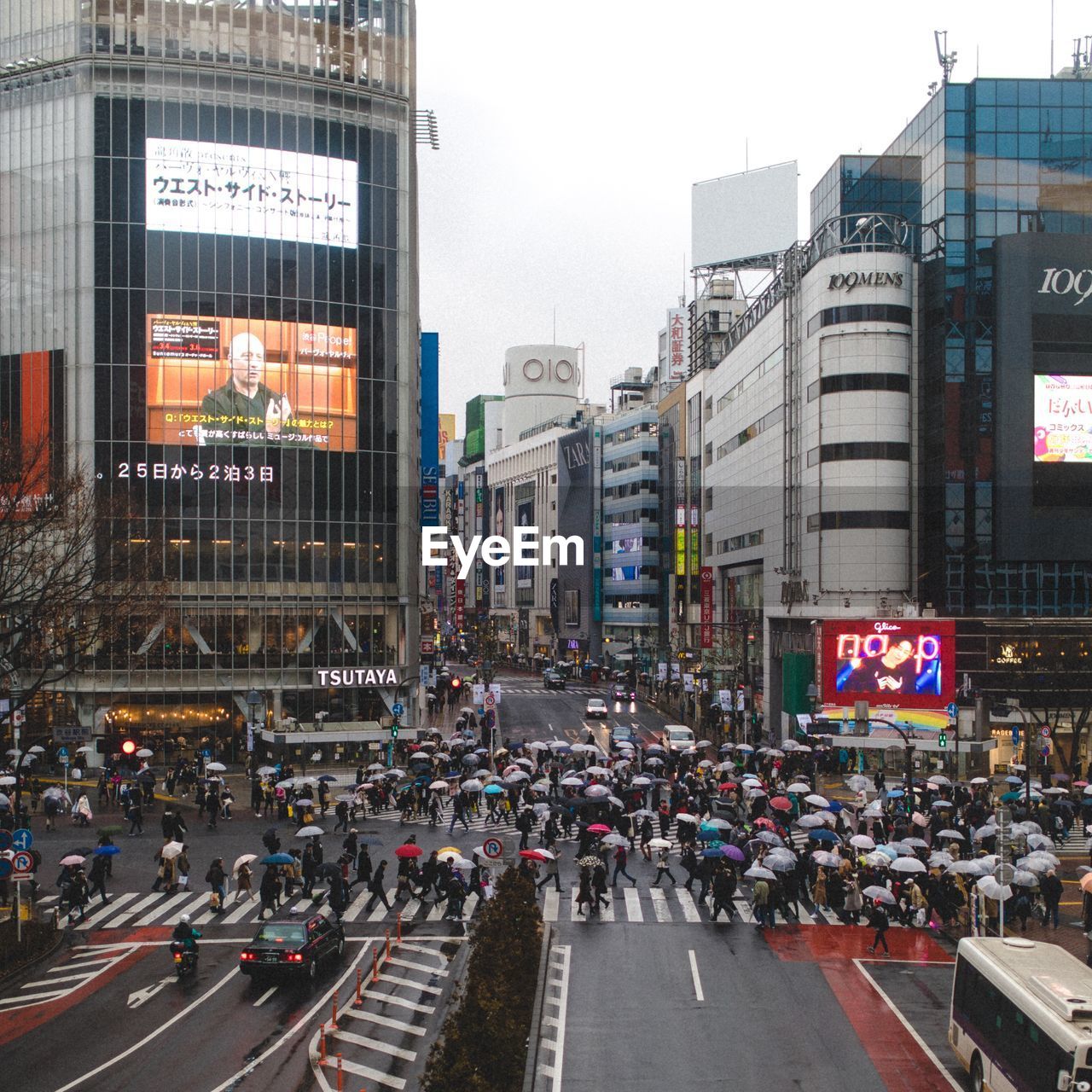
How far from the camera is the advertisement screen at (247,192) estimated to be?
72.6m

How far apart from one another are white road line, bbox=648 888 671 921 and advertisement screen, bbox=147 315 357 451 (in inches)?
1818

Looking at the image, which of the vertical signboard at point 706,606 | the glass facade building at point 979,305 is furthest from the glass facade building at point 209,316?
the vertical signboard at point 706,606

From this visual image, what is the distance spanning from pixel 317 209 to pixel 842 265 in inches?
1234

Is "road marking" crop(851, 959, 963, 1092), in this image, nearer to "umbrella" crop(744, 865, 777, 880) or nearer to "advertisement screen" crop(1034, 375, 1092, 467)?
"umbrella" crop(744, 865, 777, 880)

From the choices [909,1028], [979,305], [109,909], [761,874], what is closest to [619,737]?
[979,305]

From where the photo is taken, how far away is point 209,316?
73062 millimetres

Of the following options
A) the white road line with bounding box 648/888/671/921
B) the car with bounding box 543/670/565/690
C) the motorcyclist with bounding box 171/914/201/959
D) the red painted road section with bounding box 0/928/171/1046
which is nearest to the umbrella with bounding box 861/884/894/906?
the white road line with bounding box 648/888/671/921

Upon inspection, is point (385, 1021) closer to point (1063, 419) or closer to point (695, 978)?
point (695, 978)

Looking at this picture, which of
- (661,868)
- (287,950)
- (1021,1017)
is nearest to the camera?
(1021,1017)

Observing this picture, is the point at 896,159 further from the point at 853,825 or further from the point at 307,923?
the point at 307,923

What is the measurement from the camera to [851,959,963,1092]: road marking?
20.2m

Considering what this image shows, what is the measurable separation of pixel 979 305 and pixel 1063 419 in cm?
762

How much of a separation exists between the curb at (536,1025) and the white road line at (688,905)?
4.87 m

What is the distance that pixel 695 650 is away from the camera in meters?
118
